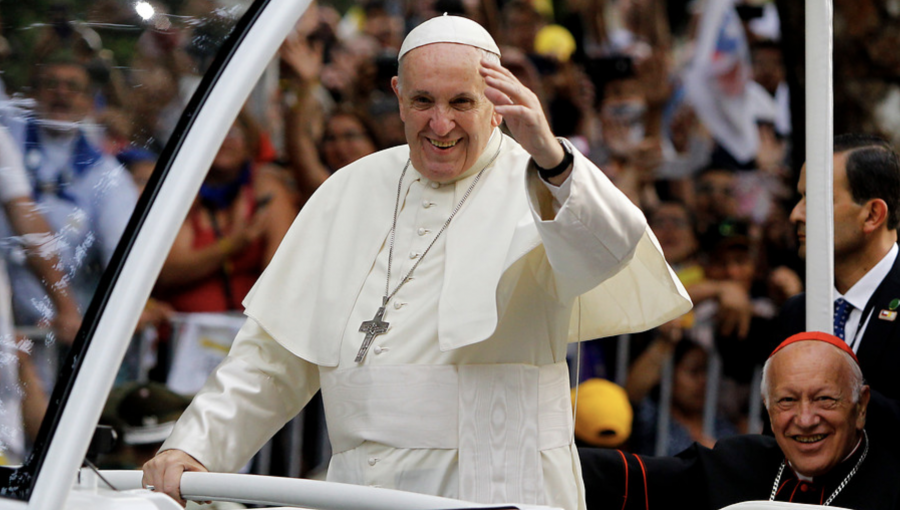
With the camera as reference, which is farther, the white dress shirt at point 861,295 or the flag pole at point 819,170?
the white dress shirt at point 861,295

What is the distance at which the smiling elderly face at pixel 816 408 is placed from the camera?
3697 mm

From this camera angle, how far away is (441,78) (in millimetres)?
3367

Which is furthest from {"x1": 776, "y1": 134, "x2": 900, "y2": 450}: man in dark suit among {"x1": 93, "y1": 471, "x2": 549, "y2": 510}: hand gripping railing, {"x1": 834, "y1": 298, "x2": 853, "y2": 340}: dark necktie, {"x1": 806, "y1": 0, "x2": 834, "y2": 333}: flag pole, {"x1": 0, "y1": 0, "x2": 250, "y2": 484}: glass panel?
{"x1": 0, "y1": 0, "x2": 250, "y2": 484}: glass panel

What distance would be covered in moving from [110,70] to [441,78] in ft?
3.76

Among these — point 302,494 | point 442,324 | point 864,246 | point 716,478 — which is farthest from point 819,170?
point 302,494

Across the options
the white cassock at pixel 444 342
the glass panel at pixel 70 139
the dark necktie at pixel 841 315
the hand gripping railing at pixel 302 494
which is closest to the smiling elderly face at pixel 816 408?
the white cassock at pixel 444 342

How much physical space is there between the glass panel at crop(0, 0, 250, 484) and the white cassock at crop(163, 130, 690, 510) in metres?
0.98

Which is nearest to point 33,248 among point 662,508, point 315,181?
point 662,508

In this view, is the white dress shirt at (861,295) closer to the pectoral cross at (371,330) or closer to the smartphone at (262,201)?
the pectoral cross at (371,330)

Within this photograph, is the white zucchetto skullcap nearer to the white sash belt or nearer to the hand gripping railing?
the white sash belt

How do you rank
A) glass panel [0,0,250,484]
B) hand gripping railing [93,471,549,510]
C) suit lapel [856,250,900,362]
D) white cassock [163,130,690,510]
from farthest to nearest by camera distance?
suit lapel [856,250,900,362] → white cassock [163,130,690,510] → hand gripping railing [93,471,549,510] → glass panel [0,0,250,484]

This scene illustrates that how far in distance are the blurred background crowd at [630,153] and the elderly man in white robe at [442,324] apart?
1808mm

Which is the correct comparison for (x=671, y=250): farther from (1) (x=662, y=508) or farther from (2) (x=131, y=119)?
(2) (x=131, y=119)

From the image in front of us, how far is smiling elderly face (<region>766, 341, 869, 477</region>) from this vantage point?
12.1 ft
